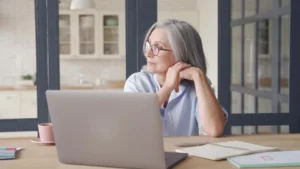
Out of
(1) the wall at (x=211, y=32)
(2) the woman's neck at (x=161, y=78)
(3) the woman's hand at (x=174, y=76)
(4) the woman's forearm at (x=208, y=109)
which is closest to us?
(4) the woman's forearm at (x=208, y=109)

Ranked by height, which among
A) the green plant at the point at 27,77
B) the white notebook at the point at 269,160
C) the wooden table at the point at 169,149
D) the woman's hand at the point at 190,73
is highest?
the woman's hand at the point at 190,73

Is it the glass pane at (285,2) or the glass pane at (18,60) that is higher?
the glass pane at (285,2)

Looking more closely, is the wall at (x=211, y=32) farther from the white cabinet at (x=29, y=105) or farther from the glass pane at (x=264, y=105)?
the white cabinet at (x=29, y=105)

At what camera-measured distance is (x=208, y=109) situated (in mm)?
1694

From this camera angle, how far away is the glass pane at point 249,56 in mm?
2705

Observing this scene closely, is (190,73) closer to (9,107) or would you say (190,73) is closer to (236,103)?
(236,103)

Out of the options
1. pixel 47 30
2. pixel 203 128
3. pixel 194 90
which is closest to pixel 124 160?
pixel 203 128

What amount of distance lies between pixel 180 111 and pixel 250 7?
3.72 ft

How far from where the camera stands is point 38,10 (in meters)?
2.28

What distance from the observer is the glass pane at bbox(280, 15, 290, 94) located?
2.53 metres

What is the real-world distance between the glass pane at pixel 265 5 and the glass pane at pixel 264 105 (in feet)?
1.79

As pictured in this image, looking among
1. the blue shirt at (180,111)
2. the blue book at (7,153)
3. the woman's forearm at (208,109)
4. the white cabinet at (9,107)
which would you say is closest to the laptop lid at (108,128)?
the blue book at (7,153)

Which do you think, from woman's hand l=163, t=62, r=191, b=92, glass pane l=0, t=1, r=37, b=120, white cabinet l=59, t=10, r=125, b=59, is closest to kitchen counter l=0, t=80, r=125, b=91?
glass pane l=0, t=1, r=37, b=120

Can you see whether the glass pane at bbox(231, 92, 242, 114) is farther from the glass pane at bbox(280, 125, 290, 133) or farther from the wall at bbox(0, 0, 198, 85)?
the wall at bbox(0, 0, 198, 85)
